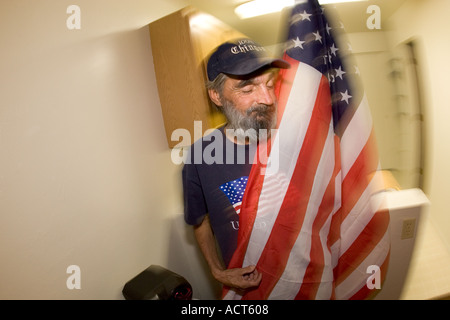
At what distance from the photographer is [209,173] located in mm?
936

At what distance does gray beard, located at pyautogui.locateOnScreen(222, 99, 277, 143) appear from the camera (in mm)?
880

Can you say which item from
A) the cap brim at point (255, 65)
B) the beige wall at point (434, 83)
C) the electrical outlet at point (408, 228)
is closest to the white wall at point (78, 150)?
the cap brim at point (255, 65)

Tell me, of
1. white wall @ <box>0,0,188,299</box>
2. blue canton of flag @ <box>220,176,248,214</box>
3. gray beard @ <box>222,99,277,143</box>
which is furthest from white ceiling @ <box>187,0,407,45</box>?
blue canton of flag @ <box>220,176,248,214</box>

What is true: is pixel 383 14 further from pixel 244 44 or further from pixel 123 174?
pixel 123 174

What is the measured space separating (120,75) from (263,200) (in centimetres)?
86

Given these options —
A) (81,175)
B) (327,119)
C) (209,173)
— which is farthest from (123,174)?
(327,119)

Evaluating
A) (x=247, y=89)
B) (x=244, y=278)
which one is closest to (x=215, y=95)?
(x=247, y=89)

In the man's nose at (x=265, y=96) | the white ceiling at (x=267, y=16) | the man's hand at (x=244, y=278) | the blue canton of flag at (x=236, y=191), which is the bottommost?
the man's hand at (x=244, y=278)

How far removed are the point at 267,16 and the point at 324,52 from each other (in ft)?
3.44

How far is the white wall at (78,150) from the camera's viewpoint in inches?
25.3

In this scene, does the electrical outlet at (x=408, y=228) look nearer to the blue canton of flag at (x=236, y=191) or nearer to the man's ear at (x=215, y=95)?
the blue canton of flag at (x=236, y=191)

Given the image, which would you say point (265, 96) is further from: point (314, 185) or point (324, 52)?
point (314, 185)

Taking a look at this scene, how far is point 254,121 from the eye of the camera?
0.89 metres

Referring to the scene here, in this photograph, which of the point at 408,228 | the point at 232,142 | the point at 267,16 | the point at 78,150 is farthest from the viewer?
the point at 267,16
